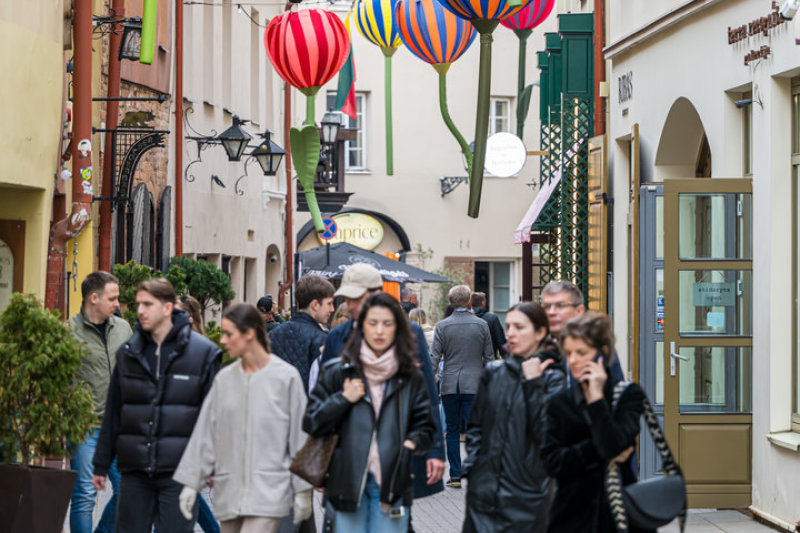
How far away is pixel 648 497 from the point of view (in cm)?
608

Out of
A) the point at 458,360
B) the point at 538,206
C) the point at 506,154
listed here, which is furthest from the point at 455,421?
the point at 506,154

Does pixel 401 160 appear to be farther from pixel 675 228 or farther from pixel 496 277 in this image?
pixel 675 228

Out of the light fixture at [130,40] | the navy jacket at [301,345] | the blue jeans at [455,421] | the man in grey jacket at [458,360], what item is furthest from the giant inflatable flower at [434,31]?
the navy jacket at [301,345]

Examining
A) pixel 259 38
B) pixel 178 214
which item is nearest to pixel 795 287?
pixel 178 214

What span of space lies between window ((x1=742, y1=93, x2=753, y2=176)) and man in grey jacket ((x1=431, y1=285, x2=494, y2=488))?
9.51 ft

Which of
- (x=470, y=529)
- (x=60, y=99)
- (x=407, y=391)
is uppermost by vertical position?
(x=60, y=99)

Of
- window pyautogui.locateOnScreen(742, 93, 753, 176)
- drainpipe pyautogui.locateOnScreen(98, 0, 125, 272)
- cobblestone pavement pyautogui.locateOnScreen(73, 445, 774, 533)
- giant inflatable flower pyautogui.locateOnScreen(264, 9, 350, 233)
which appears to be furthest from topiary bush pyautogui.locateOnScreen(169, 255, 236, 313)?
window pyautogui.locateOnScreen(742, 93, 753, 176)

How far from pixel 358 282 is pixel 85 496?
2296mm

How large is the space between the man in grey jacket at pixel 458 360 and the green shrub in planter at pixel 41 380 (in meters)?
5.10

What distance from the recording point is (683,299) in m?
11.9

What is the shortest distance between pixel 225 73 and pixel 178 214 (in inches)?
231

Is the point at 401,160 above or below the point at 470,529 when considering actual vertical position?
above

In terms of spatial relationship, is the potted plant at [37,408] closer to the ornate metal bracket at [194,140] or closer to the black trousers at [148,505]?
the black trousers at [148,505]

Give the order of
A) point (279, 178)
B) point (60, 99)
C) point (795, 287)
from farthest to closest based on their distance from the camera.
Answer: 1. point (279, 178)
2. point (60, 99)
3. point (795, 287)
